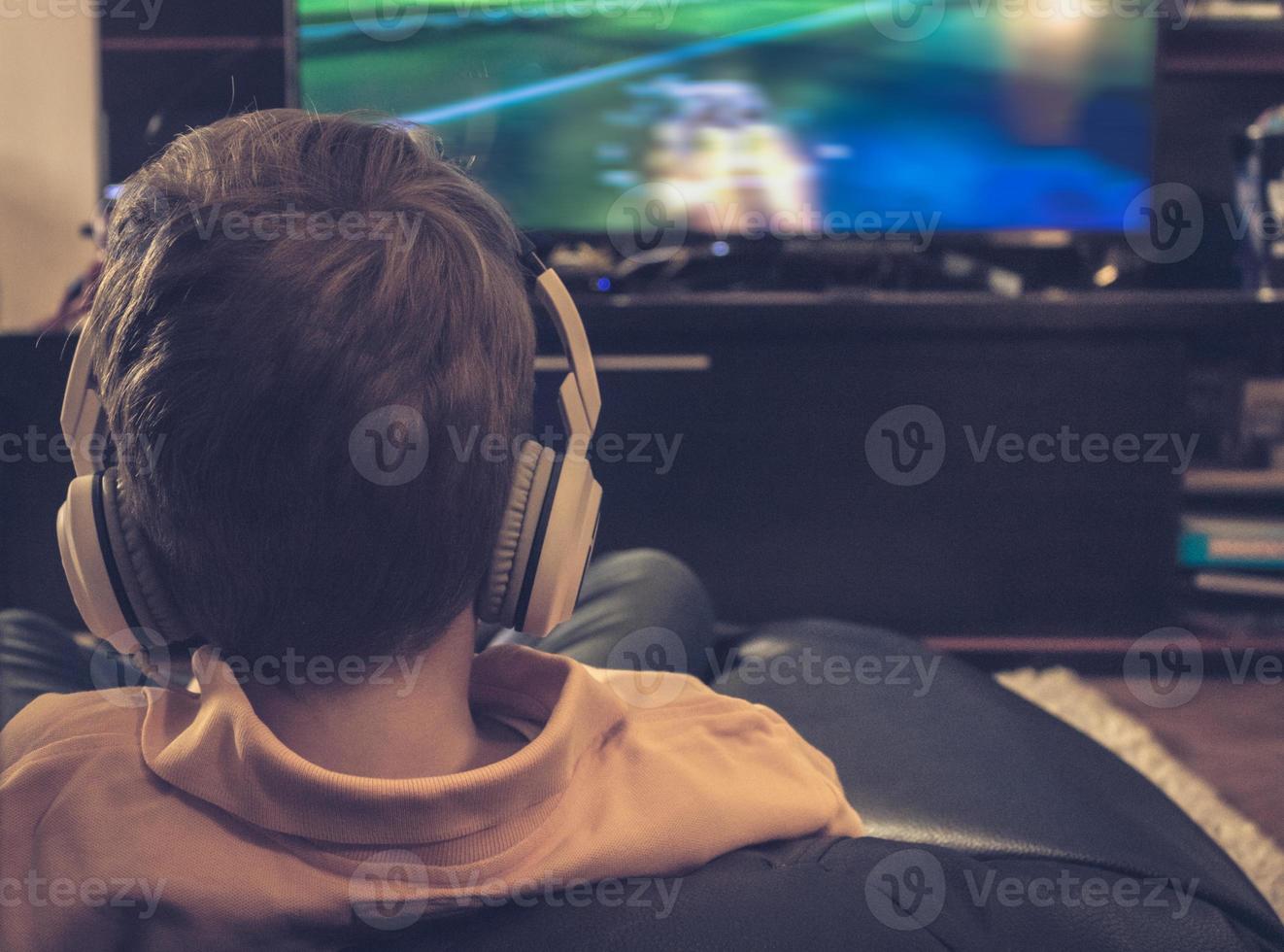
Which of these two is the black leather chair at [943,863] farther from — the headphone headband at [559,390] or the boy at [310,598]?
the headphone headband at [559,390]

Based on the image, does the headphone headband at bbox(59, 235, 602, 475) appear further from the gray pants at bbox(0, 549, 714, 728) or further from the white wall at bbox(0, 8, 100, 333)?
the white wall at bbox(0, 8, 100, 333)

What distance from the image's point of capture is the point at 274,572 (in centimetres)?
53

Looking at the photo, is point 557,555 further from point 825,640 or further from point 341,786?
point 825,640

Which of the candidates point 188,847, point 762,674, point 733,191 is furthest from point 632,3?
point 188,847

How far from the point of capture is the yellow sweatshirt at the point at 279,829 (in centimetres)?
49

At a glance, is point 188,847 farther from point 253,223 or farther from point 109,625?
point 253,223

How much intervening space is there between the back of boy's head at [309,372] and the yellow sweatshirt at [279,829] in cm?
7

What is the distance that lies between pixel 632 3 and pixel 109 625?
176cm

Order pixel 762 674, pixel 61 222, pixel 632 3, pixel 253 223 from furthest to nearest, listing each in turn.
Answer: pixel 61 222
pixel 632 3
pixel 762 674
pixel 253 223

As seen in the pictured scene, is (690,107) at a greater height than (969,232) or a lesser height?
greater

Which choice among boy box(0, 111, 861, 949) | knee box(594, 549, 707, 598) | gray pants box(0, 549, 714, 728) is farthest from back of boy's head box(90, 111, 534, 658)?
knee box(594, 549, 707, 598)

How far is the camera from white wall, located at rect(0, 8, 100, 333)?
7.19 feet

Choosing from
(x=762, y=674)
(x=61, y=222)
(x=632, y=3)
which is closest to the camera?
(x=762, y=674)

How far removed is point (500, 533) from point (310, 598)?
0.10 m
